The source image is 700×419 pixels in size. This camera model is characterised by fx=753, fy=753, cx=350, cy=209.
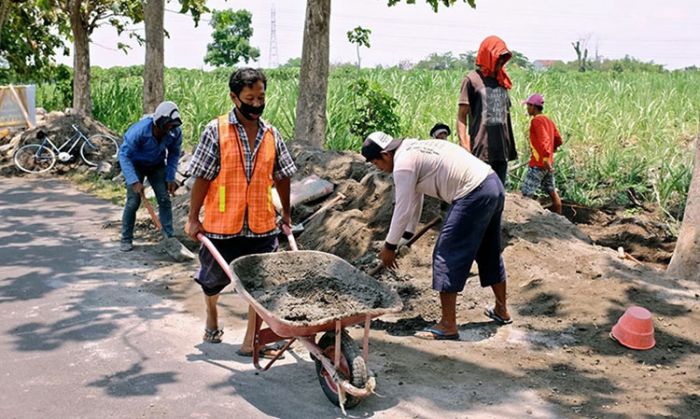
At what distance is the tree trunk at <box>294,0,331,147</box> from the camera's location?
9.38 metres

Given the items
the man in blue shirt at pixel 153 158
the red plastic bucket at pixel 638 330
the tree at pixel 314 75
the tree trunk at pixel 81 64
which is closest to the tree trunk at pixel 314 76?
the tree at pixel 314 75

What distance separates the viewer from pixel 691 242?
5.78 meters

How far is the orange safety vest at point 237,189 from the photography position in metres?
4.40

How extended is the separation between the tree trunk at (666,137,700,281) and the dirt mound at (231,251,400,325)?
2.93 meters

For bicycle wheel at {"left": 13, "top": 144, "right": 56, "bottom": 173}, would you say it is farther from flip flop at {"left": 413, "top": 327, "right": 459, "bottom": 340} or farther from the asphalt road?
flip flop at {"left": 413, "top": 327, "right": 459, "bottom": 340}

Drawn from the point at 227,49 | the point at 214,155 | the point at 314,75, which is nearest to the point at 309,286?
the point at 214,155

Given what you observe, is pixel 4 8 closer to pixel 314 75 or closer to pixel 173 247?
pixel 314 75

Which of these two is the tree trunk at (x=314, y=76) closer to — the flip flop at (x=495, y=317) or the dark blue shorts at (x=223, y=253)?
the flip flop at (x=495, y=317)

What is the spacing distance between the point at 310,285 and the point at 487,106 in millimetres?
2711

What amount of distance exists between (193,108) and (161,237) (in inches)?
279

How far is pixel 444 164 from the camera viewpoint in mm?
4719

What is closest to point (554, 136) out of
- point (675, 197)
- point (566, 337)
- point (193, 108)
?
point (675, 197)

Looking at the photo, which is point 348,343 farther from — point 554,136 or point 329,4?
point 329,4

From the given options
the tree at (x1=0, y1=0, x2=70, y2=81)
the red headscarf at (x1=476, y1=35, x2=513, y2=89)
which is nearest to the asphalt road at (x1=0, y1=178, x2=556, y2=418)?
the red headscarf at (x1=476, y1=35, x2=513, y2=89)
